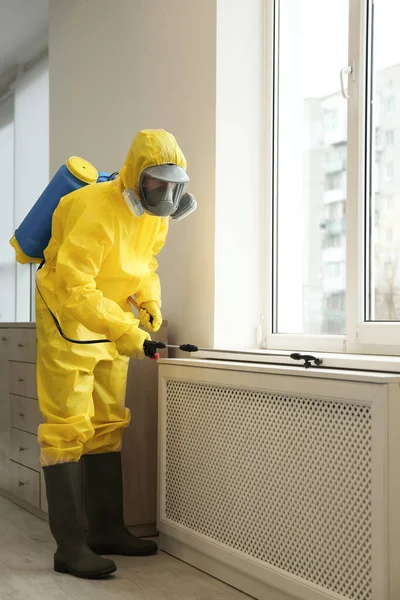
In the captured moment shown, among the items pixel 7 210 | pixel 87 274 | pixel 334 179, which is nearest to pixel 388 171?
pixel 334 179

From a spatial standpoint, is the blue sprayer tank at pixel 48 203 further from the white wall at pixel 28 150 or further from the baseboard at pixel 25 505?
the white wall at pixel 28 150

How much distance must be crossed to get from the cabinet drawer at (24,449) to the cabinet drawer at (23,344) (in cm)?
32

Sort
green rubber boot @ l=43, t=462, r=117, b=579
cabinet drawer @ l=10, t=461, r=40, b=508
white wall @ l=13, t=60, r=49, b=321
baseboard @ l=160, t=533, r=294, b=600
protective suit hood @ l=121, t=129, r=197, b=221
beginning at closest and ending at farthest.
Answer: baseboard @ l=160, t=533, r=294, b=600 → protective suit hood @ l=121, t=129, r=197, b=221 → green rubber boot @ l=43, t=462, r=117, b=579 → cabinet drawer @ l=10, t=461, r=40, b=508 → white wall @ l=13, t=60, r=49, b=321

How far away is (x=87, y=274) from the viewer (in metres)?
2.50

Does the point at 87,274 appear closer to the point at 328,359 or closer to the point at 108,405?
the point at 108,405

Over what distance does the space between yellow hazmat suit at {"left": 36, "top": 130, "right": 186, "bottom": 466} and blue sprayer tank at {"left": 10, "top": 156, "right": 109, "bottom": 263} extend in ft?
0.46

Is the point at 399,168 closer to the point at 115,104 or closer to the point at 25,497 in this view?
the point at 115,104

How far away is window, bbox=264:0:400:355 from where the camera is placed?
8.34 feet

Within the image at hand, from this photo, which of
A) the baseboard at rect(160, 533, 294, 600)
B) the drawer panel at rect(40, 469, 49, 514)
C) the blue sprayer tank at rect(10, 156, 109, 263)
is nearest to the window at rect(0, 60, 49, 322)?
the drawer panel at rect(40, 469, 49, 514)

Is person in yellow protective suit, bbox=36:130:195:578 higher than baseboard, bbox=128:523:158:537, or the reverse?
person in yellow protective suit, bbox=36:130:195:578

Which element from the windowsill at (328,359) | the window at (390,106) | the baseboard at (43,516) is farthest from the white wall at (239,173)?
the baseboard at (43,516)

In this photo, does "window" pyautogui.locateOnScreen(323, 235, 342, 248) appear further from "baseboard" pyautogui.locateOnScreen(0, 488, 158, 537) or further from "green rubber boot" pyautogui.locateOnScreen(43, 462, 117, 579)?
"baseboard" pyautogui.locateOnScreen(0, 488, 158, 537)

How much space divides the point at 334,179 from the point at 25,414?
1666 millimetres

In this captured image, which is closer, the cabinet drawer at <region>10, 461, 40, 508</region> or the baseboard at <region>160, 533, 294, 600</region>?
the baseboard at <region>160, 533, 294, 600</region>
